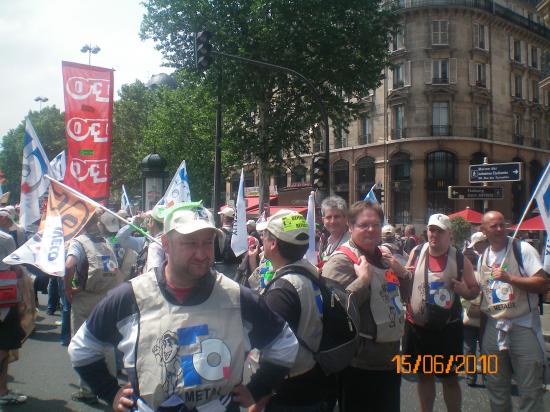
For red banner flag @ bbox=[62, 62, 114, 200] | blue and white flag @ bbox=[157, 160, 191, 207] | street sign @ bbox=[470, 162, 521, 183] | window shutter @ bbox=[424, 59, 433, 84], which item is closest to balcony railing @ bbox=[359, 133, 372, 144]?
window shutter @ bbox=[424, 59, 433, 84]

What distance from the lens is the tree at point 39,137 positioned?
195 ft

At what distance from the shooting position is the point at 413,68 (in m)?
35.0

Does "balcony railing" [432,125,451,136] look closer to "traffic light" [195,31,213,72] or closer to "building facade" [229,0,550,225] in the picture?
"building facade" [229,0,550,225]

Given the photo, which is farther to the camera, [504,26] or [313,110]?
[504,26]

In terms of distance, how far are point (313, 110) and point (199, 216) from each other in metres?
20.1

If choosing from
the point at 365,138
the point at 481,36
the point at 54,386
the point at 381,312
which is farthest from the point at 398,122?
the point at 381,312

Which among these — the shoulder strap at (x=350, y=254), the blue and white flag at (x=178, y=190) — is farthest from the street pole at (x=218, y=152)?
the shoulder strap at (x=350, y=254)

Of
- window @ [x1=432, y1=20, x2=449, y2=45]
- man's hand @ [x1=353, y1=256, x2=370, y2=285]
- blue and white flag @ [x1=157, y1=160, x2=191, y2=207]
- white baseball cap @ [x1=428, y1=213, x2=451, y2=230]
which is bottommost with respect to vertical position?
man's hand @ [x1=353, y1=256, x2=370, y2=285]

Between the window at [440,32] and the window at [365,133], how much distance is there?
291 inches

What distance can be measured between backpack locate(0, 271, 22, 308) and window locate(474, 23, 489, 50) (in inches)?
1490

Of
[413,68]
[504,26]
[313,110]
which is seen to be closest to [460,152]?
[413,68]

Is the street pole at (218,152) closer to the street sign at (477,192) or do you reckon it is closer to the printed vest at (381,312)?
the street sign at (477,192)

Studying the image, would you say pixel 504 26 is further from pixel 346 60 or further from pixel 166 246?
pixel 166 246

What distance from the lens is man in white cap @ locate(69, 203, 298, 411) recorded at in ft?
6.67
